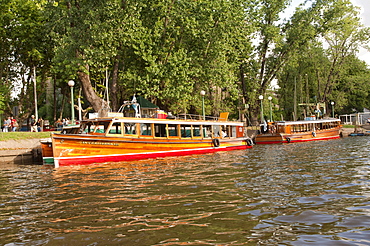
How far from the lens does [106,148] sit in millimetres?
17875

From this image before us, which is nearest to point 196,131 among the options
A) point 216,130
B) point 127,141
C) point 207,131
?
point 207,131

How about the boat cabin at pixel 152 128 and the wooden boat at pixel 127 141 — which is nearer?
the wooden boat at pixel 127 141

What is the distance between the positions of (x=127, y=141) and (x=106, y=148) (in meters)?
1.15

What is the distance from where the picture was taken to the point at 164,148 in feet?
66.5

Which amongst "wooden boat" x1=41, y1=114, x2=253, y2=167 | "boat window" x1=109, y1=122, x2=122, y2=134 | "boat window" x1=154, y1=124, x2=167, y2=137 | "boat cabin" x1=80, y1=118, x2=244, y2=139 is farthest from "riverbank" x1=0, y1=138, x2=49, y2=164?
"boat window" x1=154, y1=124, x2=167, y2=137

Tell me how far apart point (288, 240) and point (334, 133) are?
36761 mm

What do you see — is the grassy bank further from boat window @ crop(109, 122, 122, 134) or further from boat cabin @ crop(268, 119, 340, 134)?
boat cabin @ crop(268, 119, 340, 134)

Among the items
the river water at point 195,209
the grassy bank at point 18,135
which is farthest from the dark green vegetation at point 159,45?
the river water at point 195,209

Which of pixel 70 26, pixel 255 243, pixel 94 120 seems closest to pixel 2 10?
pixel 70 26

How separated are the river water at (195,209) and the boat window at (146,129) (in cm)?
749

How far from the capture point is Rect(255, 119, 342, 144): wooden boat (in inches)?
1289

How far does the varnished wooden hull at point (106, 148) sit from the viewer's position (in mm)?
16969

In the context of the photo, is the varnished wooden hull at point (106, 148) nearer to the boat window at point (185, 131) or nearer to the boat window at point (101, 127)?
the boat window at point (185, 131)

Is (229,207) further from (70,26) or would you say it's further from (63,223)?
(70,26)
